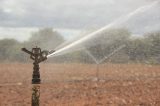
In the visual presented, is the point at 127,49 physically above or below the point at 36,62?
above

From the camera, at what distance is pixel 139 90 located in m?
15.7

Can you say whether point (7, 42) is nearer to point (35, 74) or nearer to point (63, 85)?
point (63, 85)

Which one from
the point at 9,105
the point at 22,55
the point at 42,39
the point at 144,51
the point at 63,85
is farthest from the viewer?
the point at 42,39

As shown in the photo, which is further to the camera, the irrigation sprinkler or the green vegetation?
the green vegetation

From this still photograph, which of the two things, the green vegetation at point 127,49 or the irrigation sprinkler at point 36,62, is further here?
the green vegetation at point 127,49

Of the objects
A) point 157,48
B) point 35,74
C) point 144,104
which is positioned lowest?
point 144,104

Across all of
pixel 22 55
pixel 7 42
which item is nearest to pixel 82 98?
pixel 22 55

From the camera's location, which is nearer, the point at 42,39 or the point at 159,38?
the point at 159,38

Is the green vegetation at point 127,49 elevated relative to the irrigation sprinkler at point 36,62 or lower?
elevated

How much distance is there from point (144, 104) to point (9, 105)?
452 centimetres

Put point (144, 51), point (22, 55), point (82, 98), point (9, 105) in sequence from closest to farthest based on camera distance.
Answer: point (9, 105), point (82, 98), point (144, 51), point (22, 55)

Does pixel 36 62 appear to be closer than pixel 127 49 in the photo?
Yes

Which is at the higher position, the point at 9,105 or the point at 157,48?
the point at 157,48

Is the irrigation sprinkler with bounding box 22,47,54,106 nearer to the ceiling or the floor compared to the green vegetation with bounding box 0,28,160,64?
nearer to the floor
